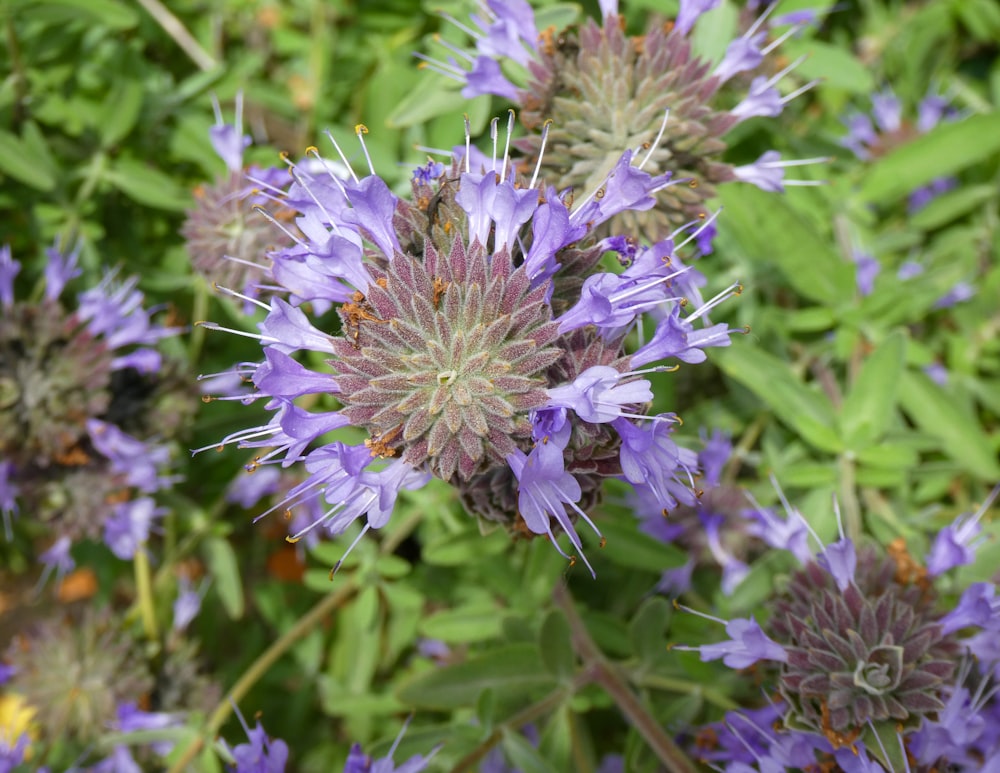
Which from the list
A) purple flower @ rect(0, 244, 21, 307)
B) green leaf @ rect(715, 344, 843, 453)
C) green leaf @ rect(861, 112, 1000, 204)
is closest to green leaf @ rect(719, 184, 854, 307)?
green leaf @ rect(715, 344, 843, 453)

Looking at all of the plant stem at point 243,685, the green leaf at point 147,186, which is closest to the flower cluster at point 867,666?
the plant stem at point 243,685

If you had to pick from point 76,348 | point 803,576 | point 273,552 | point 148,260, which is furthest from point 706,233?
point 273,552

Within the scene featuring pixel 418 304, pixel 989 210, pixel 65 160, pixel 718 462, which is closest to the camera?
pixel 418 304

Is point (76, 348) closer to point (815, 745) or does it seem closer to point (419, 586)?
point (419, 586)

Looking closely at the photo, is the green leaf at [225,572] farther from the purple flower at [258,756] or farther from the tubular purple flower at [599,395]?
the tubular purple flower at [599,395]

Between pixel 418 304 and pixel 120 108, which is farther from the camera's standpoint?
pixel 120 108

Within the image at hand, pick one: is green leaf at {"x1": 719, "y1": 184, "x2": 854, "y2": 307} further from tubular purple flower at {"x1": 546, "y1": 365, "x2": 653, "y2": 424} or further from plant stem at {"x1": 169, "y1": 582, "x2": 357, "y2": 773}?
plant stem at {"x1": 169, "y1": 582, "x2": 357, "y2": 773}
